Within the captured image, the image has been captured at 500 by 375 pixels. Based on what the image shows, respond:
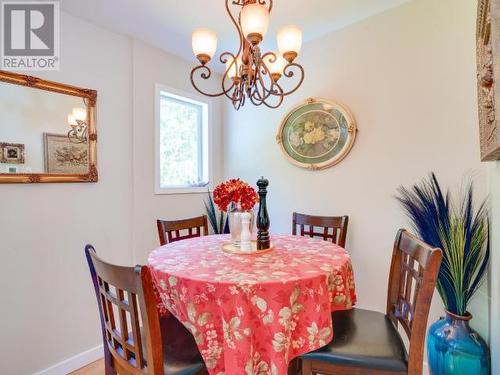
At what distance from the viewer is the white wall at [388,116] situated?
1.76 m

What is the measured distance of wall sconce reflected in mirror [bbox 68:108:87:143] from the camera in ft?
6.67

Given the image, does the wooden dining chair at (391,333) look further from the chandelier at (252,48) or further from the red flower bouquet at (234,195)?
the chandelier at (252,48)

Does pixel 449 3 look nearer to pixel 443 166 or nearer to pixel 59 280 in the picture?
pixel 443 166

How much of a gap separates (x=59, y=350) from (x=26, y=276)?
58 centimetres

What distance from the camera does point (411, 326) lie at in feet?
3.76

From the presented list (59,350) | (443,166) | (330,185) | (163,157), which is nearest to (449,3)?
(443,166)

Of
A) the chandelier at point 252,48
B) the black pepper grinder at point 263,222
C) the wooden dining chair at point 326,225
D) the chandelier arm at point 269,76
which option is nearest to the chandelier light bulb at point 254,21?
the chandelier at point 252,48

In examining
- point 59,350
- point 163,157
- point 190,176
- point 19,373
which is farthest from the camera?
point 190,176

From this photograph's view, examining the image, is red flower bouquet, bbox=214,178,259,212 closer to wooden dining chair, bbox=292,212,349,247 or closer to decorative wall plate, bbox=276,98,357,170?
wooden dining chair, bbox=292,212,349,247

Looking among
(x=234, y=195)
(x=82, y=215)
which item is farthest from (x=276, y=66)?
(x=82, y=215)

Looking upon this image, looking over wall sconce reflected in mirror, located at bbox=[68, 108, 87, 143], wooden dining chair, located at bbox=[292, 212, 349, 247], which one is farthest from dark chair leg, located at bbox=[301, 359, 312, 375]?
wall sconce reflected in mirror, located at bbox=[68, 108, 87, 143]

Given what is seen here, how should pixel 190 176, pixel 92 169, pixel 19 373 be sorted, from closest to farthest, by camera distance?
pixel 19 373 < pixel 92 169 < pixel 190 176

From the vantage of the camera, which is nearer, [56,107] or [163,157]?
[56,107]

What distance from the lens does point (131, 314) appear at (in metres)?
0.99
